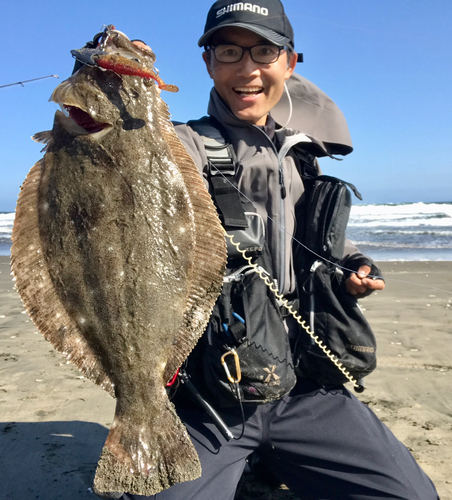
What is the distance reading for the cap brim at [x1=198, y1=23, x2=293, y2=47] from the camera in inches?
95.1

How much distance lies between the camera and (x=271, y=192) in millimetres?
2578

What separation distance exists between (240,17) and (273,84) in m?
0.40

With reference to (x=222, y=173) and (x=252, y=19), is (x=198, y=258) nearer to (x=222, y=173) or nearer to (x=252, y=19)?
(x=222, y=173)

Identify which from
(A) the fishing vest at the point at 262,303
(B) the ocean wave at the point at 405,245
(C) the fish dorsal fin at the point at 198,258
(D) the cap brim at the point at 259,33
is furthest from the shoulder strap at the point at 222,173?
(B) the ocean wave at the point at 405,245

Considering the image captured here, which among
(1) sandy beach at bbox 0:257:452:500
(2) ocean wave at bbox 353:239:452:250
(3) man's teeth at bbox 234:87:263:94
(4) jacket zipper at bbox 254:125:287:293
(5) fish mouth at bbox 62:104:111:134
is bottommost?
(1) sandy beach at bbox 0:257:452:500

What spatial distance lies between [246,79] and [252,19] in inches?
11.9

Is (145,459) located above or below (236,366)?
below

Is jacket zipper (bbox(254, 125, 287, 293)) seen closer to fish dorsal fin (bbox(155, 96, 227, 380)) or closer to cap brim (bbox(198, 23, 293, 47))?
cap brim (bbox(198, 23, 293, 47))

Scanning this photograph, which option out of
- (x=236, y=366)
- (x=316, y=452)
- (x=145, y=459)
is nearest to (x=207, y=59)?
(x=236, y=366)

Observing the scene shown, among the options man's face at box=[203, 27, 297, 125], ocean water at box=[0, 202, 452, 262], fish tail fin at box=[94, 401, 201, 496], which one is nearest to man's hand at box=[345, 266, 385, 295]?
man's face at box=[203, 27, 297, 125]

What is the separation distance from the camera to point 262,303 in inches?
95.1

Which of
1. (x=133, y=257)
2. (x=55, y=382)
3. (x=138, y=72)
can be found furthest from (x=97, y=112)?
(x=55, y=382)

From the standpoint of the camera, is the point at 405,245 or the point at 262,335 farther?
the point at 405,245

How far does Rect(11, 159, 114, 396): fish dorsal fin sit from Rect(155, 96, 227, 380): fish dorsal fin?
13.6 inches
